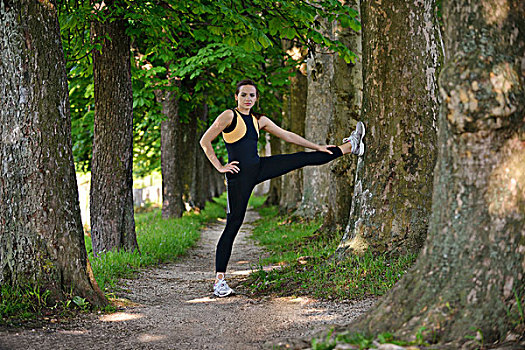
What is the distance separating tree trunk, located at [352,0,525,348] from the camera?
134 inches

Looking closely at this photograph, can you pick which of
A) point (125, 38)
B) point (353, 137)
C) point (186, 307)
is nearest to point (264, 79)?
point (125, 38)

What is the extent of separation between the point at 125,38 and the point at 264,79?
26.4 ft

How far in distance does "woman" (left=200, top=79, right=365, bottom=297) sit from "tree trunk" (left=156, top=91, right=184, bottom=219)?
32.1 ft

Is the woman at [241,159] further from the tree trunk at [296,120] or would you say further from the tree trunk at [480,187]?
the tree trunk at [296,120]

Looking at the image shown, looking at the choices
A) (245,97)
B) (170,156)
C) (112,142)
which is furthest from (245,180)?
(170,156)

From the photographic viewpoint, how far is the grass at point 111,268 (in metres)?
4.98

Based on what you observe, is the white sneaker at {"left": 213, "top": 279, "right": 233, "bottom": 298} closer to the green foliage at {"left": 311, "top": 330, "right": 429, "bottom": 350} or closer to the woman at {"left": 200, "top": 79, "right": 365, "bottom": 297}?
the woman at {"left": 200, "top": 79, "right": 365, "bottom": 297}

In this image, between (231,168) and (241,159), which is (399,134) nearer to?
(241,159)

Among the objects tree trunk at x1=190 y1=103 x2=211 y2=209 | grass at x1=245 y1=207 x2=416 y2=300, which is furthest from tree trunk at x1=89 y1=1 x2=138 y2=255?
tree trunk at x1=190 y1=103 x2=211 y2=209

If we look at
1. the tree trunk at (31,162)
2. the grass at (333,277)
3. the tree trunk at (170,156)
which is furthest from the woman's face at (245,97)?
the tree trunk at (170,156)

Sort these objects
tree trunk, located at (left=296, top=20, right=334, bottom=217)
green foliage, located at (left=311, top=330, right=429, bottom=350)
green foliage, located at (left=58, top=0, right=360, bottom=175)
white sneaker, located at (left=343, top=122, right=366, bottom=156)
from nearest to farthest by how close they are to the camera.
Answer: green foliage, located at (left=311, top=330, right=429, bottom=350), white sneaker, located at (left=343, top=122, right=366, bottom=156), green foliage, located at (left=58, top=0, right=360, bottom=175), tree trunk, located at (left=296, top=20, right=334, bottom=217)

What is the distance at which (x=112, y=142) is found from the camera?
9320mm

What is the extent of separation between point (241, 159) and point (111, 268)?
9.48ft

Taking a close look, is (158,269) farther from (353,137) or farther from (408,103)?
(408,103)
